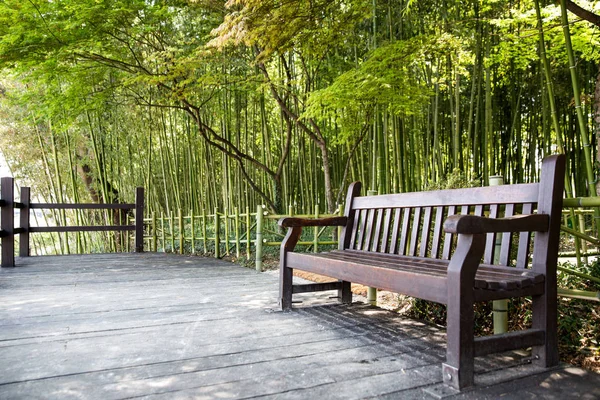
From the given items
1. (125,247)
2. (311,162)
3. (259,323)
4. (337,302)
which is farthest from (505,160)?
(125,247)

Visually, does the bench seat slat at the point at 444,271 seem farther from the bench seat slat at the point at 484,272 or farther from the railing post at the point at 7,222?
the railing post at the point at 7,222

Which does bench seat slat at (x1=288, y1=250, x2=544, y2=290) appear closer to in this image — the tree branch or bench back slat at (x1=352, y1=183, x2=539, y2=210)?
bench back slat at (x1=352, y1=183, x2=539, y2=210)

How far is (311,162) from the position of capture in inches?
311

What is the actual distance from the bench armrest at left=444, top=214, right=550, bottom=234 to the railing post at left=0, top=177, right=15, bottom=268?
454 cm

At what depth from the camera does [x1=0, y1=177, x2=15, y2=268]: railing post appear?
438 cm

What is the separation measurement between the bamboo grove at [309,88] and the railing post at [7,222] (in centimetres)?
165

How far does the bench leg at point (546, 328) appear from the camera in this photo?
1467 millimetres

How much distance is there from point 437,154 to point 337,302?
388 cm

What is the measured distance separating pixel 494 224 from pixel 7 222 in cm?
474

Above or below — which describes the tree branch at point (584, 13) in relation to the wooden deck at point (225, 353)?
above

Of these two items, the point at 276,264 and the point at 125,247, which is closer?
the point at 276,264

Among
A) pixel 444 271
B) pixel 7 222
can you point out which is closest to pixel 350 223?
pixel 444 271

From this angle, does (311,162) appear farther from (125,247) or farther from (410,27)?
(125,247)

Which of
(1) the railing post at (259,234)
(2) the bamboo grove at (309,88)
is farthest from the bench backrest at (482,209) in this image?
(1) the railing post at (259,234)
